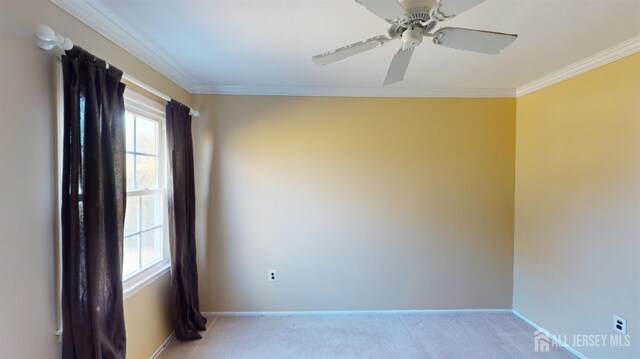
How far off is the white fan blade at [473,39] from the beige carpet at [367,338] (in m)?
2.33

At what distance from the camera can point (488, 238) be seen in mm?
3094

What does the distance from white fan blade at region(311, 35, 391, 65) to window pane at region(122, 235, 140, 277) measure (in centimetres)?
188

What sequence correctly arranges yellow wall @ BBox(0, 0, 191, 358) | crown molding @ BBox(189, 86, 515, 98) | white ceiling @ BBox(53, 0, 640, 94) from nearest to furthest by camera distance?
yellow wall @ BBox(0, 0, 191, 358)
white ceiling @ BBox(53, 0, 640, 94)
crown molding @ BBox(189, 86, 515, 98)

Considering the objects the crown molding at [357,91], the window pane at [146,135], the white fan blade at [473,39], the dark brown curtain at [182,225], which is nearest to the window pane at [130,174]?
the window pane at [146,135]

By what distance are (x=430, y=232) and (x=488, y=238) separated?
2.14 ft

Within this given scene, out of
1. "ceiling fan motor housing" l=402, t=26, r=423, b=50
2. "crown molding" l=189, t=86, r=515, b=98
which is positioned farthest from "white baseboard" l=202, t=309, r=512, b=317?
"ceiling fan motor housing" l=402, t=26, r=423, b=50

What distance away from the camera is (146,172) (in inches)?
90.0

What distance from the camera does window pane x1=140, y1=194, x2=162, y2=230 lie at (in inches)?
89.0

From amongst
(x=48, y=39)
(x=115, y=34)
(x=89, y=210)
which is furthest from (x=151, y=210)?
(x=48, y=39)

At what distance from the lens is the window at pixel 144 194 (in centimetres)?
206

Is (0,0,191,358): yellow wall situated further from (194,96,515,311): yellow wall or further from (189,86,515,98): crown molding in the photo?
(194,96,515,311): yellow wall

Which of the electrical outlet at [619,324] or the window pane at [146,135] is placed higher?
the window pane at [146,135]

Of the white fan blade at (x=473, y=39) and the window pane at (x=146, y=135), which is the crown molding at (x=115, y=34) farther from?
the white fan blade at (x=473, y=39)

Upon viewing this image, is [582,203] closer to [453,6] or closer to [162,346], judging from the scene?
[453,6]
